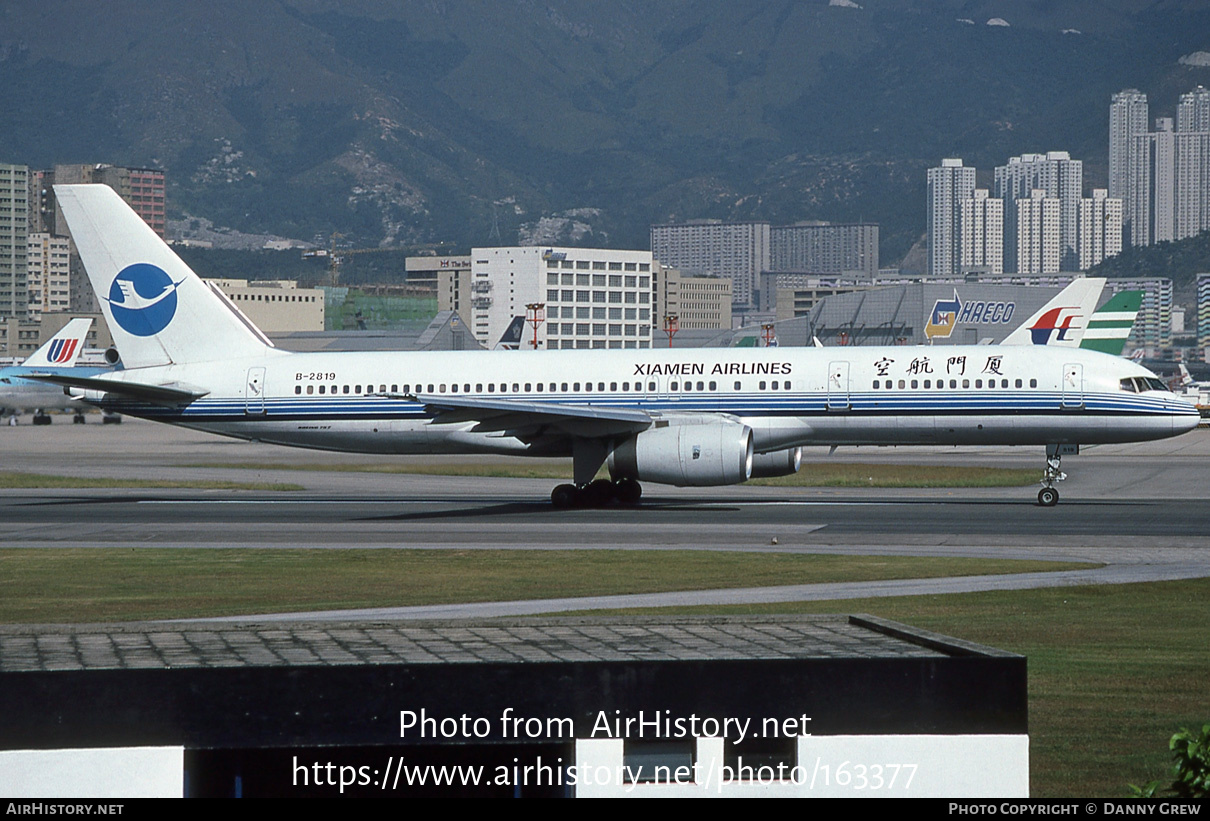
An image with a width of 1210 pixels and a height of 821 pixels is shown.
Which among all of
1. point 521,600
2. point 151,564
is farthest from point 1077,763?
point 151,564

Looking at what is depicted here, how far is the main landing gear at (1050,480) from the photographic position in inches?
1565

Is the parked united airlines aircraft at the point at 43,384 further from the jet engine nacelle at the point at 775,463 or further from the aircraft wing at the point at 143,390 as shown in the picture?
the jet engine nacelle at the point at 775,463

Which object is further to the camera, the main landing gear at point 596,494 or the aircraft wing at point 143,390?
the aircraft wing at point 143,390

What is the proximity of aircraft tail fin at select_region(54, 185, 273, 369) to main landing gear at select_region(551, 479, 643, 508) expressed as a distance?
1058cm

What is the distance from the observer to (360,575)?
26219 mm

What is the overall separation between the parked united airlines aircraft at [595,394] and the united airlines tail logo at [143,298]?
0.04 meters

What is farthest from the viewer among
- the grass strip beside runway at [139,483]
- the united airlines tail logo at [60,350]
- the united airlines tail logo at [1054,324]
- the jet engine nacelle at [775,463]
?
the united airlines tail logo at [60,350]

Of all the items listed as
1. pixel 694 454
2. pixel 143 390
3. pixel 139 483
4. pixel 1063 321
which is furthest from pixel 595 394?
pixel 1063 321

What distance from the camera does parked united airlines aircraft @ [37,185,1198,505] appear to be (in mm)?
38781

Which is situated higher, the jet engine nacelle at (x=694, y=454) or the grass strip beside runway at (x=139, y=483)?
the jet engine nacelle at (x=694, y=454)

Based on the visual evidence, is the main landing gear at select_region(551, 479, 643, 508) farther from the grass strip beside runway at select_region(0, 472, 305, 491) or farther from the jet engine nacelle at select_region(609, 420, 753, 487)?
the grass strip beside runway at select_region(0, 472, 305, 491)

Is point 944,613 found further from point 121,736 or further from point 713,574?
point 121,736

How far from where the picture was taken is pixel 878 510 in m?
39.1

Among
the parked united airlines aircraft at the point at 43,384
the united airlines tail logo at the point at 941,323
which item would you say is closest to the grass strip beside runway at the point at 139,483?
the parked united airlines aircraft at the point at 43,384
